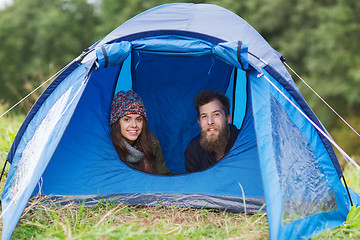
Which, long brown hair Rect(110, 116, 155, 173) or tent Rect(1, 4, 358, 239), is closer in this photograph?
tent Rect(1, 4, 358, 239)

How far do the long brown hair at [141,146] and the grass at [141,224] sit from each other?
44 centimetres

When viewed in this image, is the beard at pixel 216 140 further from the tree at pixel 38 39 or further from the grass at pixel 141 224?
the tree at pixel 38 39

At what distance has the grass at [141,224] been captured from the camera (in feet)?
7.43

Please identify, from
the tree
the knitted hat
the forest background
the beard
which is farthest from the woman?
the tree

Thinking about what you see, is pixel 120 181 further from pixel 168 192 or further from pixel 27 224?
pixel 27 224

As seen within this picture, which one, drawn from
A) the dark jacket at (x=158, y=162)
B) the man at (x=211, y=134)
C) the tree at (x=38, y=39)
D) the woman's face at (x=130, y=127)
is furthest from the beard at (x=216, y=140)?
the tree at (x=38, y=39)

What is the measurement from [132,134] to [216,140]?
656mm

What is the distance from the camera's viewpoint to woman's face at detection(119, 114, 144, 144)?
11.0 ft

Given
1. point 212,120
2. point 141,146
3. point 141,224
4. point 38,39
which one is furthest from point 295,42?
point 141,224

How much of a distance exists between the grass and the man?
0.54m

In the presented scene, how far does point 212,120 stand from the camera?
332cm

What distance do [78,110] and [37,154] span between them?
0.72m

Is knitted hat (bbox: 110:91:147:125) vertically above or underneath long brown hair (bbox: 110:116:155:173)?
above

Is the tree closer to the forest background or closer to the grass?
the forest background
